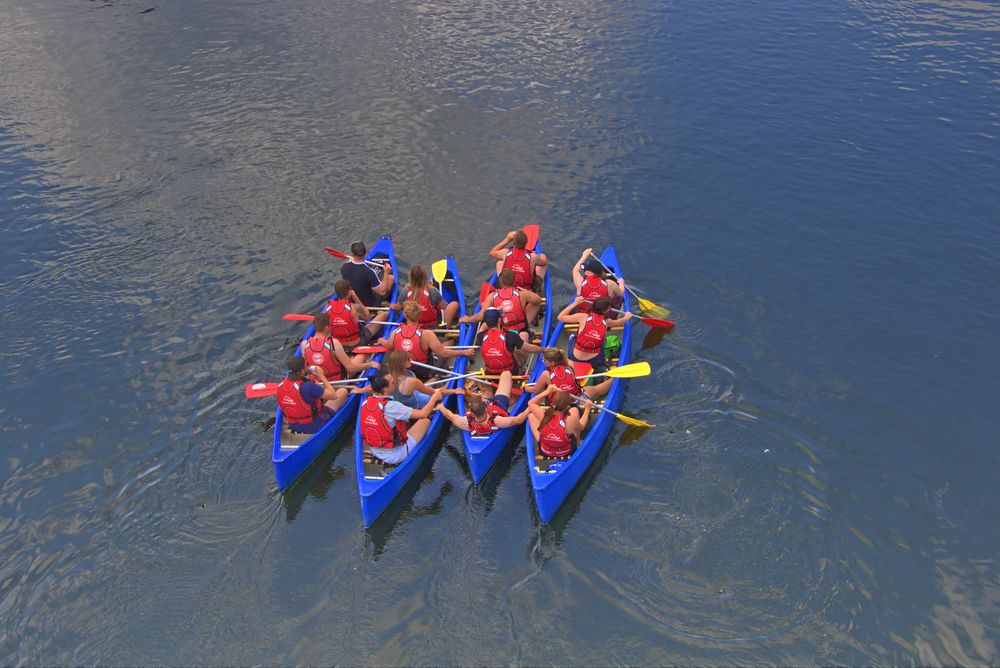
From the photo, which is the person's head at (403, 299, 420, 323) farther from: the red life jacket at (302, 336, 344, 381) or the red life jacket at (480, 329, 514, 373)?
the red life jacket at (302, 336, 344, 381)

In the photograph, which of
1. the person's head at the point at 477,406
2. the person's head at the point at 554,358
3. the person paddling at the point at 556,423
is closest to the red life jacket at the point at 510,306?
the person's head at the point at 554,358

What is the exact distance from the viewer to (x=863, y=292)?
65.0 ft

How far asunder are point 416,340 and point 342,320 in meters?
1.86

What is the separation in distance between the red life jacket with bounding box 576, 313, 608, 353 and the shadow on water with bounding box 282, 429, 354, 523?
540 cm

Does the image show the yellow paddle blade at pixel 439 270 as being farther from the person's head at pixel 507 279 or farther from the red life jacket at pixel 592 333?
the red life jacket at pixel 592 333

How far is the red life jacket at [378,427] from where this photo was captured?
1408cm

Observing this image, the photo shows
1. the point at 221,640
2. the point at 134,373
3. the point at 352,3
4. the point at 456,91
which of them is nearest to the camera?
the point at 221,640

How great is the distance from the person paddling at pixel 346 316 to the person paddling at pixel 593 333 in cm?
472

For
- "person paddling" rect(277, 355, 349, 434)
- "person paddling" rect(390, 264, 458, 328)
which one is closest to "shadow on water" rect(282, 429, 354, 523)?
"person paddling" rect(277, 355, 349, 434)

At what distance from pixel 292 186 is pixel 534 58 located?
485 inches

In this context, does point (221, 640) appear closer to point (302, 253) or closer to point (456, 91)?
point (302, 253)

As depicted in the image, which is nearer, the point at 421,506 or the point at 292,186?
the point at 421,506

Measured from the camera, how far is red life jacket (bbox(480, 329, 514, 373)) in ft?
52.0

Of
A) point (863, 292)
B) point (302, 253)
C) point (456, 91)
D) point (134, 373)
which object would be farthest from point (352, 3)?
point (863, 292)
